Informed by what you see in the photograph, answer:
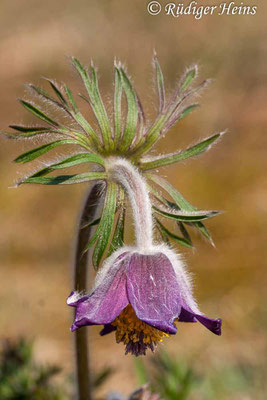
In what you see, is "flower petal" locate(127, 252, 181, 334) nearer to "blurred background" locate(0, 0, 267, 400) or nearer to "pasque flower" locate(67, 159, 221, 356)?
"pasque flower" locate(67, 159, 221, 356)

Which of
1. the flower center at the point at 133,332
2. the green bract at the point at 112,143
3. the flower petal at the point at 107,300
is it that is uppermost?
the green bract at the point at 112,143

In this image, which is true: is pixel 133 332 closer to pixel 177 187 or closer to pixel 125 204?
pixel 125 204

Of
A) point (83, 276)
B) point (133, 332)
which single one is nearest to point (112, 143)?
point (83, 276)

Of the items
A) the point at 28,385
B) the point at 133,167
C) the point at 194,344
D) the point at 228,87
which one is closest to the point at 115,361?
the point at 194,344

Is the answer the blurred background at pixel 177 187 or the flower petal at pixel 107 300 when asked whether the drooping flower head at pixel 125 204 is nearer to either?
the flower petal at pixel 107 300

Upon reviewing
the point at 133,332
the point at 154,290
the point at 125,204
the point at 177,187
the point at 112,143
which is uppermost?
the point at 177,187

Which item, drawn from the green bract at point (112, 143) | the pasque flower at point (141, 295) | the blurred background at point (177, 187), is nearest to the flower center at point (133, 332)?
the pasque flower at point (141, 295)
